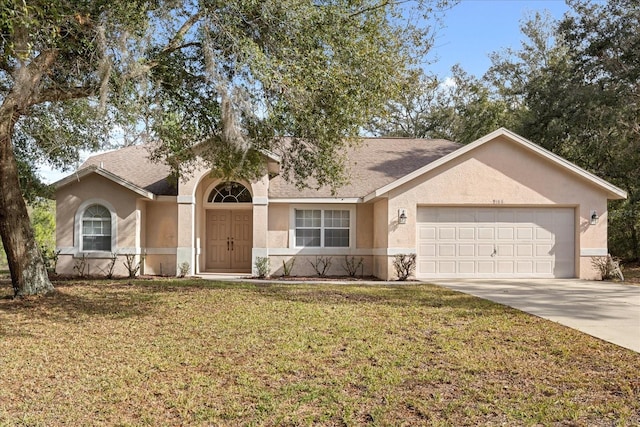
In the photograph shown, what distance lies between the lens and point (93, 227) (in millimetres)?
17797

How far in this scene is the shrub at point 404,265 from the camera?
52.0 feet

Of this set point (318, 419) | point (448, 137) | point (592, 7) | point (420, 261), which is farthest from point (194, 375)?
point (448, 137)

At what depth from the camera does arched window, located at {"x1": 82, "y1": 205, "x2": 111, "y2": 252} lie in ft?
58.3

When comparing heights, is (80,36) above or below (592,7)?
below

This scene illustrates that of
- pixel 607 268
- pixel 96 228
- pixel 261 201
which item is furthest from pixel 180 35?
pixel 607 268

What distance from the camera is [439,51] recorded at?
1239 centimetres

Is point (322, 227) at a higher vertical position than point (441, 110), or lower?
lower

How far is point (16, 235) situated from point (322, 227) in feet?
31.4

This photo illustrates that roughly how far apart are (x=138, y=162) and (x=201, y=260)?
489 cm

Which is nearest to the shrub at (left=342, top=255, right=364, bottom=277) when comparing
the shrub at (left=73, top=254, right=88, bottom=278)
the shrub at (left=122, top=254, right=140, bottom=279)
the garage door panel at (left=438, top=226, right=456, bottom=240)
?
the garage door panel at (left=438, top=226, right=456, bottom=240)

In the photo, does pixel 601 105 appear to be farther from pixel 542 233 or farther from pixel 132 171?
pixel 132 171

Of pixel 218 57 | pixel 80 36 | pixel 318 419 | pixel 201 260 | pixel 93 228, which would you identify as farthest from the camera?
pixel 201 260

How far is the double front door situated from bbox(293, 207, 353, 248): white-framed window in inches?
86.3

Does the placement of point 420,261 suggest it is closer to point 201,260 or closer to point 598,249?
point 598,249
